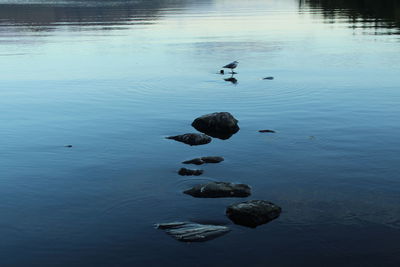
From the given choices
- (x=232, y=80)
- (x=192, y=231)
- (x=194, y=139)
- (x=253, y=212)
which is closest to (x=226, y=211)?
(x=253, y=212)

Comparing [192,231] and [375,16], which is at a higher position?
[192,231]

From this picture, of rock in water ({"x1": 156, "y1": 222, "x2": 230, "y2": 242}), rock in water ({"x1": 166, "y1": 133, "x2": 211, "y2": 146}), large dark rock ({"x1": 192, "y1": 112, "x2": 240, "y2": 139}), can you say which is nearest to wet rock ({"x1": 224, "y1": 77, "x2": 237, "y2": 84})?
large dark rock ({"x1": 192, "y1": 112, "x2": 240, "y2": 139})

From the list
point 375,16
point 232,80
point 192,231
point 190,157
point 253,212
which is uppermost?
point 253,212

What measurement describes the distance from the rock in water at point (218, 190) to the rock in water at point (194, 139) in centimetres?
604

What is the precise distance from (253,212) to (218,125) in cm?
1069

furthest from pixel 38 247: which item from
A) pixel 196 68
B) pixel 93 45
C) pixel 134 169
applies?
pixel 93 45

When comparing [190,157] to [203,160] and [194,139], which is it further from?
[194,139]

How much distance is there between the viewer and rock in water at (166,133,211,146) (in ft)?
77.5

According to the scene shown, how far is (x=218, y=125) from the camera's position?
25.6 meters

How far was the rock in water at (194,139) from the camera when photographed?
77.5ft

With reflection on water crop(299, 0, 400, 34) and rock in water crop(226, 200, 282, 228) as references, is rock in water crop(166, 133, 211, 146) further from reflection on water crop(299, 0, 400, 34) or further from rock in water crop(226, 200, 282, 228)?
reflection on water crop(299, 0, 400, 34)

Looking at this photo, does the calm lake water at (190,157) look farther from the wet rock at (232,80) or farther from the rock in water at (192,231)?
the wet rock at (232,80)

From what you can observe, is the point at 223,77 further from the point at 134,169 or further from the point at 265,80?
the point at 134,169

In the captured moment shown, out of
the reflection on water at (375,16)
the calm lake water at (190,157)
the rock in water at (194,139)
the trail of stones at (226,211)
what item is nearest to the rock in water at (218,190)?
the trail of stones at (226,211)
